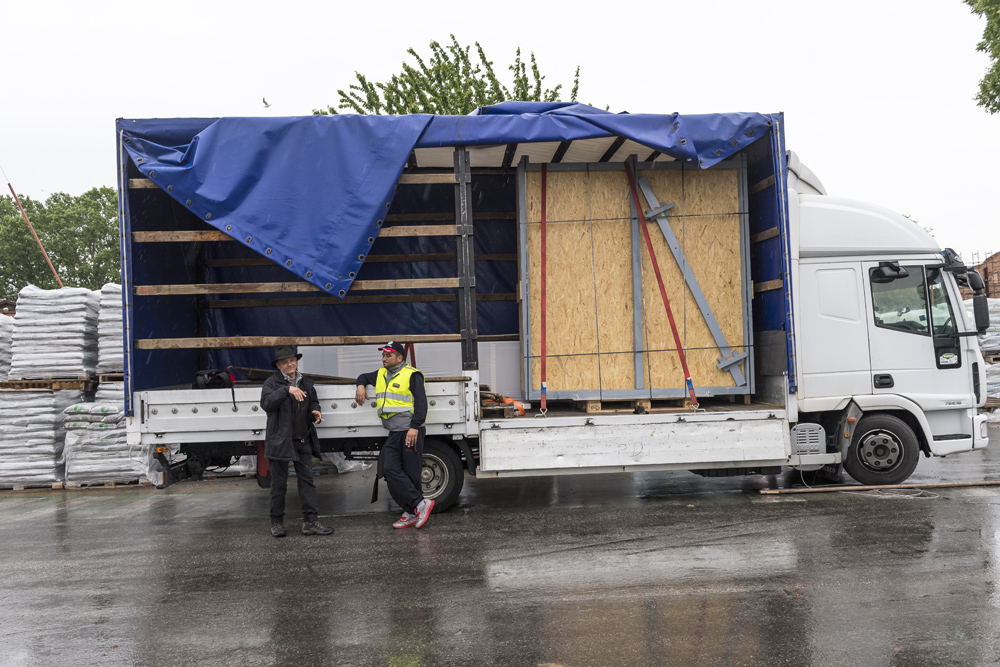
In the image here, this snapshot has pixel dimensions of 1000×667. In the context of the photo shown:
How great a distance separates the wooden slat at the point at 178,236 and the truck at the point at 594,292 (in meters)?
0.03

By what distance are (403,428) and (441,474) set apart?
0.79 m

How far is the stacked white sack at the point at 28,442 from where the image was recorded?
391 inches

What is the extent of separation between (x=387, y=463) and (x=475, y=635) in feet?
9.47

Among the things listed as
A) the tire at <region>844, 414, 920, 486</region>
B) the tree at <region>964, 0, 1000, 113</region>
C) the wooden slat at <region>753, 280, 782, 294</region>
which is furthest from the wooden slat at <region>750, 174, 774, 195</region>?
the tree at <region>964, 0, 1000, 113</region>

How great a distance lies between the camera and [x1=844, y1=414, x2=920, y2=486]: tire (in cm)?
793

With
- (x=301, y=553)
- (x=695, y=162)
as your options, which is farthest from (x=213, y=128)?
(x=695, y=162)

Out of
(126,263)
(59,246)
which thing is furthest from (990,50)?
(59,246)

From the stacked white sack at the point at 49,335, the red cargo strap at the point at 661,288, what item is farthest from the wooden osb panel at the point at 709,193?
the stacked white sack at the point at 49,335

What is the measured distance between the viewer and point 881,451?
797 cm

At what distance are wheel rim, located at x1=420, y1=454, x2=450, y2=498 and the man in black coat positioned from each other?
1.05m

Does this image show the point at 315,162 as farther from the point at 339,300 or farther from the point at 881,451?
the point at 881,451

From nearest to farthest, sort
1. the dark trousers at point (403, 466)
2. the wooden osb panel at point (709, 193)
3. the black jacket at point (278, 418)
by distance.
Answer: the black jacket at point (278, 418)
the dark trousers at point (403, 466)
the wooden osb panel at point (709, 193)

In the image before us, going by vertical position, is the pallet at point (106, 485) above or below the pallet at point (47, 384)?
below

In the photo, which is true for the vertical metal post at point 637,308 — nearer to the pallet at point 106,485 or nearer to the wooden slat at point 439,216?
the wooden slat at point 439,216
